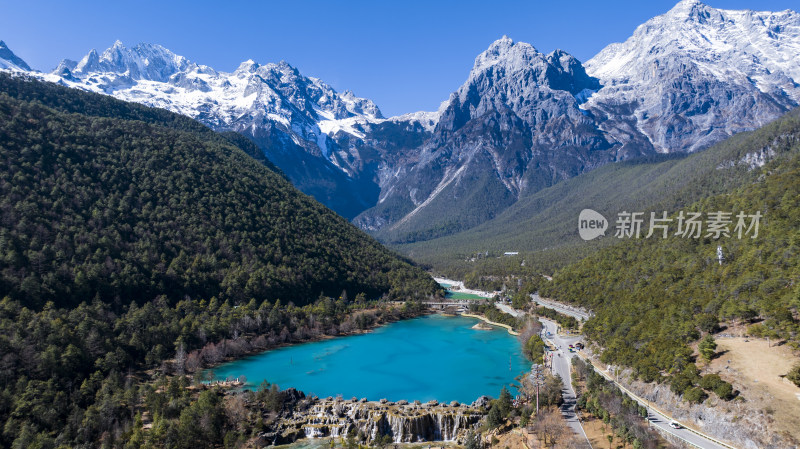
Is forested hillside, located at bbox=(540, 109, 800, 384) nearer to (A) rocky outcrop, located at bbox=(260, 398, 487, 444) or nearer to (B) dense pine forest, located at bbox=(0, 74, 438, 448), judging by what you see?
(A) rocky outcrop, located at bbox=(260, 398, 487, 444)

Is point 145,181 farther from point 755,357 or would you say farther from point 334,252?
point 755,357

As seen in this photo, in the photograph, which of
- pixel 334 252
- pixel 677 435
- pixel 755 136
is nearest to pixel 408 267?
pixel 334 252

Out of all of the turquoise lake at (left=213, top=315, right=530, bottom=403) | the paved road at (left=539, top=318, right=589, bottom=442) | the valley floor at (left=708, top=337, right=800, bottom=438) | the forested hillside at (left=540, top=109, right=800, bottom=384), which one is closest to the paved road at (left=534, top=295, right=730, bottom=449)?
the paved road at (left=539, top=318, right=589, bottom=442)

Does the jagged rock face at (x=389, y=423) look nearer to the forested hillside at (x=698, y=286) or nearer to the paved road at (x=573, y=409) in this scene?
the paved road at (x=573, y=409)

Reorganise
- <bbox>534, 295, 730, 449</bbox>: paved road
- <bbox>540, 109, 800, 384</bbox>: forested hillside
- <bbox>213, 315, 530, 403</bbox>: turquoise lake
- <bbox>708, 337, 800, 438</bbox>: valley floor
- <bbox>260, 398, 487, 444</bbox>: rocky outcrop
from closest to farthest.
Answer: <bbox>708, 337, 800, 438</bbox>: valley floor, <bbox>534, 295, 730, 449</bbox>: paved road, <bbox>260, 398, 487, 444</bbox>: rocky outcrop, <bbox>540, 109, 800, 384</bbox>: forested hillside, <bbox>213, 315, 530, 403</bbox>: turquoise lake

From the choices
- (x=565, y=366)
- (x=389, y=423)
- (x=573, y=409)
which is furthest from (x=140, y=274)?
(x=573, y=409)

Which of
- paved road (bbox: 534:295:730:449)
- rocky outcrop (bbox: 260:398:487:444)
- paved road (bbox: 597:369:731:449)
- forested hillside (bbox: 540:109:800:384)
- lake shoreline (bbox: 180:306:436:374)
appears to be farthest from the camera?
lake shoreline (bbox: 180:306:436:374)

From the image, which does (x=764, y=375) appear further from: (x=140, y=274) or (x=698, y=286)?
(x=140, y=274)

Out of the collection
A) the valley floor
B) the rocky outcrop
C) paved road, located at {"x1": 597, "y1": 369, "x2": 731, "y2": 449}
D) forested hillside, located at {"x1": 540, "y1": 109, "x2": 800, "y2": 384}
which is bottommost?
the rocky outcrop
